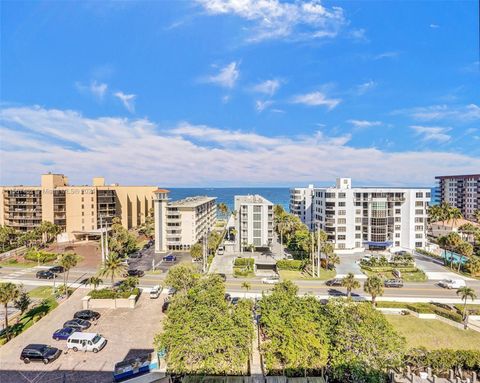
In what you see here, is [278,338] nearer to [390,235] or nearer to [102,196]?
[390,235]

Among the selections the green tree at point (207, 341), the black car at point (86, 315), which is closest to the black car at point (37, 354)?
the black car at point (86, 315)

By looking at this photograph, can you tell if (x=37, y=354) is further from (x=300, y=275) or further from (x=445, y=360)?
(x=300, y=275)

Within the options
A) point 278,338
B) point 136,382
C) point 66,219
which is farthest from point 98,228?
point 278,338

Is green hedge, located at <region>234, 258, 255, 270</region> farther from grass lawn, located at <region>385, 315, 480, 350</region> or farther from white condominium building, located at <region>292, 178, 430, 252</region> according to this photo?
grass lawn, located at <region>385, 315, 480, 350</region>

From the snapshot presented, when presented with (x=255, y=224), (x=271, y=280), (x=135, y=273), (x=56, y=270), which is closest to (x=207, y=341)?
(x=271, y=280)

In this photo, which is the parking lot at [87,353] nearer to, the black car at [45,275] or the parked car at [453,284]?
the black car at [45,275]

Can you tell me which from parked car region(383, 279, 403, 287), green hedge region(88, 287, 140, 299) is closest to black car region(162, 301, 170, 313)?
green hedge region(88, 287, 140, 299)

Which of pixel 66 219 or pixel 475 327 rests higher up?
pixel 66 219
